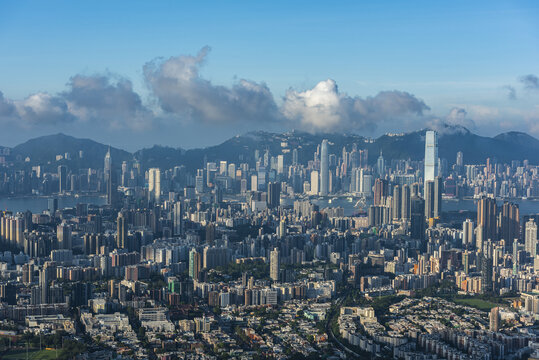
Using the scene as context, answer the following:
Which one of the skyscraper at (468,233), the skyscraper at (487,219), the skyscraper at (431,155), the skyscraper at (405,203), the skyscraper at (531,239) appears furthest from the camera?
the skyscraper at (431,155)

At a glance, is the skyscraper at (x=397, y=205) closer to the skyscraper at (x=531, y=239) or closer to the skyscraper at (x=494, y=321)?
the skyscraper at (x=531, y=239)

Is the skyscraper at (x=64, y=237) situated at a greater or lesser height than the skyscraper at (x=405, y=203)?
lesser

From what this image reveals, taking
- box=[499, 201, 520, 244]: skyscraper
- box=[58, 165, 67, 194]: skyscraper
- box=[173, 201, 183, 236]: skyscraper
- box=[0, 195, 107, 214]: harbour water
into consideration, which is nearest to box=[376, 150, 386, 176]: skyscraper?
box=[0, 195, 107, 214]: harbour water

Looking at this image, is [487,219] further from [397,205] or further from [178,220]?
[178,220]

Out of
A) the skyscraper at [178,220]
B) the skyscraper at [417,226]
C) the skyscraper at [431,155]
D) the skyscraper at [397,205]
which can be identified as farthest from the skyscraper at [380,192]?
the skyscraper at [178,220]

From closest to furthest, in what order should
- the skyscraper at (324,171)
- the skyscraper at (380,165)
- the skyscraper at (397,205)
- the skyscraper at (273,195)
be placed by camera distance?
the skyscraper at (397,205), the skyscraper at (273,195), the skyscraper at (324,171), the skyscraper at (380,165)

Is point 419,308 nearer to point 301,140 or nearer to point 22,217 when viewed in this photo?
point 22,217

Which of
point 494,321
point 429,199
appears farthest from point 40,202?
point 494,321

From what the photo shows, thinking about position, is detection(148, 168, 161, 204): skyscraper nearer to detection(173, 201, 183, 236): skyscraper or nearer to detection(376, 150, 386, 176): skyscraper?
detection(173, 201, 183, 236): skyscraper
